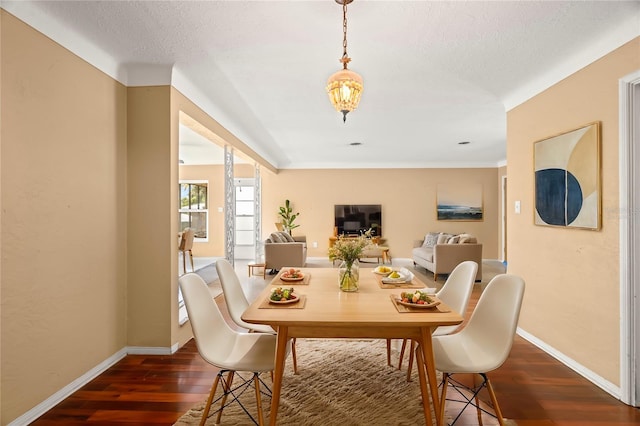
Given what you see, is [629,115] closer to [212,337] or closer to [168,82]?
[212,337]

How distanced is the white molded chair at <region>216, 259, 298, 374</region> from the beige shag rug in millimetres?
228

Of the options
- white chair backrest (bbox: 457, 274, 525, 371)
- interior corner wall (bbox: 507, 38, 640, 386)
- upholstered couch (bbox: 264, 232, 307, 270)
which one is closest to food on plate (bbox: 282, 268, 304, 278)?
white chair backrest (bbox: 457, 274, 525, 371)

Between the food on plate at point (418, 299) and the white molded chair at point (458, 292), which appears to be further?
the white molded chair at point (458, 292)

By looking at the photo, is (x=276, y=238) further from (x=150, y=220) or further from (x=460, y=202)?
(x=460, y=202)

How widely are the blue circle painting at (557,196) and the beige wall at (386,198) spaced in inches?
221

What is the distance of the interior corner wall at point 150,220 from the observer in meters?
2.97

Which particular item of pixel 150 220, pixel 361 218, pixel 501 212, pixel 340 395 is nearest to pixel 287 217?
pixel 361 218

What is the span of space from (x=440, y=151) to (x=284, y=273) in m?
5.53

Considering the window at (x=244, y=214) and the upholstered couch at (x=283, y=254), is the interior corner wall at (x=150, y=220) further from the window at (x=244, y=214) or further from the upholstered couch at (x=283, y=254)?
the window at (x=244, y=214)

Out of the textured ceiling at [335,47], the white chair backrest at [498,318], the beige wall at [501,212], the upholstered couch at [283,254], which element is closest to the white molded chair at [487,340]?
the white chair backrest at [498,318]

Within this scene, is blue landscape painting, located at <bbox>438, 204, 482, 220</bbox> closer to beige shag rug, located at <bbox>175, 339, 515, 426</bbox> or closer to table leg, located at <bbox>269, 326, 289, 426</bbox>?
beige shag rug, located at <bbox>175, 339, 515, 426</bbox>

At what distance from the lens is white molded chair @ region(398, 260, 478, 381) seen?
7.83 feet

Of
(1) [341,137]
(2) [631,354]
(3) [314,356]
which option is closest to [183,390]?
(3) [314,356]

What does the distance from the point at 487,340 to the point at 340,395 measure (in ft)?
3.30
